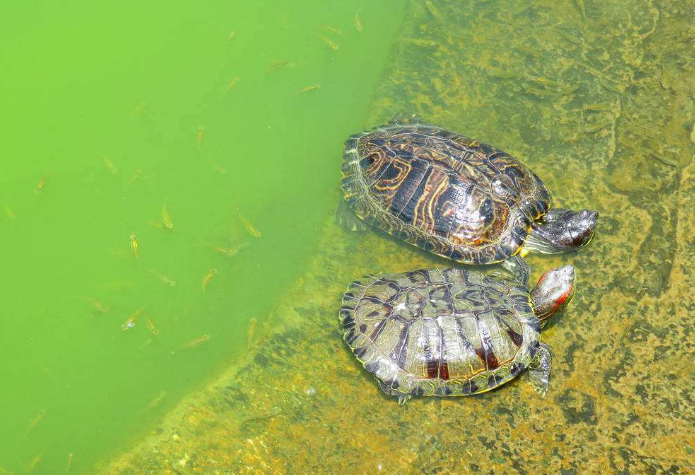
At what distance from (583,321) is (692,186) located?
7.50 feet

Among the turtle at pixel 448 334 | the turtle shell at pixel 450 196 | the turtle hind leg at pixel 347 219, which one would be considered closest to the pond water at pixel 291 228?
the turtle hind leg at pixel 347 219

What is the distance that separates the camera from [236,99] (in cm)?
758

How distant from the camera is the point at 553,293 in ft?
17.7

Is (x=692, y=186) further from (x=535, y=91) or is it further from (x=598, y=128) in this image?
(x=535, y=91)

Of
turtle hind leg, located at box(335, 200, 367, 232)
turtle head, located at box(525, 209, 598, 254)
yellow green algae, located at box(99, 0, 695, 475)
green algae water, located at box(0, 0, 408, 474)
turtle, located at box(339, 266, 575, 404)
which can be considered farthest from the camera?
turtle hind leg, located at box(335, 200, 367, 232)

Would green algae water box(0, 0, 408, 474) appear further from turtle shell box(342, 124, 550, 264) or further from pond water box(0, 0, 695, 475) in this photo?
turtle shell box(342, 124, 550, 264)

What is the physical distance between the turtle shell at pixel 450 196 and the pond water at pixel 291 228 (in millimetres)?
421

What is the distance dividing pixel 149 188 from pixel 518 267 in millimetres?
4357

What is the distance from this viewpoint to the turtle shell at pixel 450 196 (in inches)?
233

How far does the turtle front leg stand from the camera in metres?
5.91

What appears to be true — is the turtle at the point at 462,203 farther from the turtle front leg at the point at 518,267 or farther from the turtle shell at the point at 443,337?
the turtle shell at the point at 443,337

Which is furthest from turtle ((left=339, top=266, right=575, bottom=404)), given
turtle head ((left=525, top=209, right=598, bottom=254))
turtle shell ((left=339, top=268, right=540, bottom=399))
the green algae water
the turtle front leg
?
the green algae water

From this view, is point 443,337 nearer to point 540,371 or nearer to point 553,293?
point 540,371

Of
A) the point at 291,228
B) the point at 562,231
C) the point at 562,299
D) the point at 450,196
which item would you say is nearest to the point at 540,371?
the point at 562,299
